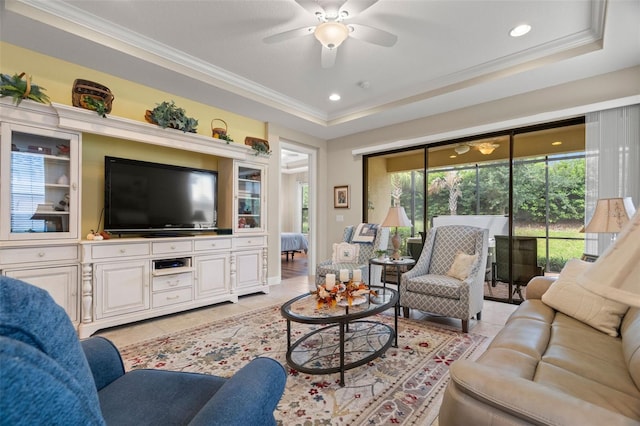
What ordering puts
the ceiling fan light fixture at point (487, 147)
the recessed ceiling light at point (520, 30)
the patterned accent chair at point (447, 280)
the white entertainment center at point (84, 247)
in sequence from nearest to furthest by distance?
the white entertainment center at point (84, 247), the recessed ceiling light at point (520, 30), the patterned accent chair at point (447, 280), the ceiling fan light fixture at point (487, 147)

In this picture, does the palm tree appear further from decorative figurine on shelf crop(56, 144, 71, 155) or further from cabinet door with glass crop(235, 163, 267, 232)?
decorative figurine on shelf crop(56, 144, 71, 155)

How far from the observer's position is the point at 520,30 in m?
2.76

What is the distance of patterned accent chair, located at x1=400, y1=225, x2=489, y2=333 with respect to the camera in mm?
2936

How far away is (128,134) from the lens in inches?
125

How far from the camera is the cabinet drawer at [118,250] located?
2894 millimetres

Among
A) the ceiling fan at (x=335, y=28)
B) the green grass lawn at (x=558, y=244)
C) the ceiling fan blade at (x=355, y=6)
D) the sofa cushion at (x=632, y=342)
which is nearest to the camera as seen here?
the sofa cushion at (x=632, y=342)

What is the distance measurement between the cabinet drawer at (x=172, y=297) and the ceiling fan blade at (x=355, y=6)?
3.38 metres

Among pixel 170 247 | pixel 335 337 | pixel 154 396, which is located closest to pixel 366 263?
pixel 335 337

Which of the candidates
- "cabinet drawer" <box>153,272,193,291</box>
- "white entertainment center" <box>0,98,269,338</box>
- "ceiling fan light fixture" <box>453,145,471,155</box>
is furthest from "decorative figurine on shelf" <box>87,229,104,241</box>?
"ceiling fan light fixture" <box>453,145,471,155</box>

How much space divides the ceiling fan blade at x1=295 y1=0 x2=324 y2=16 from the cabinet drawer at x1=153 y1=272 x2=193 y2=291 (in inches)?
120

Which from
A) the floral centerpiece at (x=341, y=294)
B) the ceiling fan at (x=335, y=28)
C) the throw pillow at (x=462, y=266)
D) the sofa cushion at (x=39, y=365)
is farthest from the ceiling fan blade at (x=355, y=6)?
the throw pillow at (x=462, y=266)

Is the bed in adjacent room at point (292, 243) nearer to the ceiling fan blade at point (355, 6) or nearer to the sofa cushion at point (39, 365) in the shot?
the ceiling fan blade at point (355, 6)

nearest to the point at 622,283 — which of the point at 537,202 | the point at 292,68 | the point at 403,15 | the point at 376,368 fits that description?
the point at 376,368

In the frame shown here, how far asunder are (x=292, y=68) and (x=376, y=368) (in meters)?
3.23
